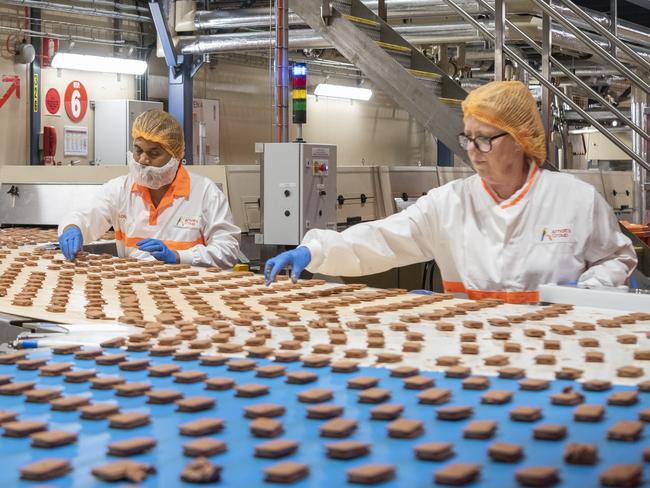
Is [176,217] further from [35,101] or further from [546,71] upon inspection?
[35,101]

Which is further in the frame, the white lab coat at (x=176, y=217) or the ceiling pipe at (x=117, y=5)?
the ceiling pipe at (x=117, y=5)

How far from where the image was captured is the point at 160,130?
4531mm

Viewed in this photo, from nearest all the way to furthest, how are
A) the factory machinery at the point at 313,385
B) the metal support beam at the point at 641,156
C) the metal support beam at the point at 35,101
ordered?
the factory machinery at the point at 313,385 < the metal support beam at the point at 641,156 < the metal support beam at the point at 35,101

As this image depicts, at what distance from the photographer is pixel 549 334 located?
2.27 metres

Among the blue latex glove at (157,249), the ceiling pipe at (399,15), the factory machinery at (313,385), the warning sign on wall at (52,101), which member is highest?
the ceiling pipe at (399,15)

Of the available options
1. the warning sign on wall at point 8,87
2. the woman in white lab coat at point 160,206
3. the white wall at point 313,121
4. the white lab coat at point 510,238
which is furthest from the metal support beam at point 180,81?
the white lab coat at point 510,238

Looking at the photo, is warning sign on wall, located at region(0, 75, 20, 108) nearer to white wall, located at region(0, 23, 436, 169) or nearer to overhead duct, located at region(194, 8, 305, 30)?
white wall, located at region(0, 23, 436, 169)

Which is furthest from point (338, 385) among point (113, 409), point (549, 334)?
point (549, 334)

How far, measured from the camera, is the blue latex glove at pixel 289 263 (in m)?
3.19

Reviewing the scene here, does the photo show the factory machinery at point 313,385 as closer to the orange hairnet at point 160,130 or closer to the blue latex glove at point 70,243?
the blue latex glove at point 70,243

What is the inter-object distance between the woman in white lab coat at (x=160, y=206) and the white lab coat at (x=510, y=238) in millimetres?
1213

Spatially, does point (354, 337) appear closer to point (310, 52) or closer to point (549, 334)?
point (549, 334)

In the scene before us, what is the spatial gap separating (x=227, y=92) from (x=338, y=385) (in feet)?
37.9

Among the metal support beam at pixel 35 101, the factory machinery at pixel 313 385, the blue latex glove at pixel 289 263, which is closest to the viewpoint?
the factory machinery at pixel 313 385
